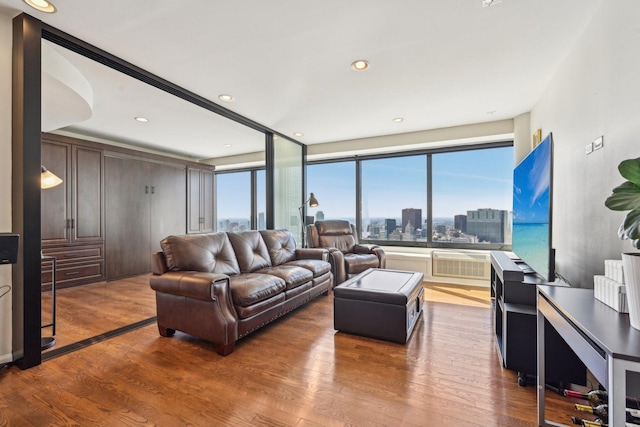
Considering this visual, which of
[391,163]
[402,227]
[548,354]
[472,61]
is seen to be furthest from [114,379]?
[391,163]

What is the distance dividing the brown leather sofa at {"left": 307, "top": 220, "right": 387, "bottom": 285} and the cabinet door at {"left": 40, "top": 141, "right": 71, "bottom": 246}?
11.8 ft

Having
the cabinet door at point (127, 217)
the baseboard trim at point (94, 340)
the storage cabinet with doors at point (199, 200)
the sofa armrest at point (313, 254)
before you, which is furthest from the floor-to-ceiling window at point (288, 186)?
the cabinet door at point (127, 217)

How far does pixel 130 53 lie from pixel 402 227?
4.53 metres

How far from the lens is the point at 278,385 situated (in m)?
1.82

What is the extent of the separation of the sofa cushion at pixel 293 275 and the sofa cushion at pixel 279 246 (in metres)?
0.44

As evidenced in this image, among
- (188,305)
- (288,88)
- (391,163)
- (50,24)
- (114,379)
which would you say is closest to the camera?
(114,379)

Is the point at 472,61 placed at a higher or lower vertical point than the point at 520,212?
higher

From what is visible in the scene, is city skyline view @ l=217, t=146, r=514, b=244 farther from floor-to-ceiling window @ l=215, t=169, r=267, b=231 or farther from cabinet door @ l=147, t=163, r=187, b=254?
cabinet door @ l=147, t=163, r=187, b=254

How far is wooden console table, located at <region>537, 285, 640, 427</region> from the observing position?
81cm

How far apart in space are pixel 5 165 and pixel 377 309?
294 cm

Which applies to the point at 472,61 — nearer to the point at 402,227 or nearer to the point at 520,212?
the point at 520,212

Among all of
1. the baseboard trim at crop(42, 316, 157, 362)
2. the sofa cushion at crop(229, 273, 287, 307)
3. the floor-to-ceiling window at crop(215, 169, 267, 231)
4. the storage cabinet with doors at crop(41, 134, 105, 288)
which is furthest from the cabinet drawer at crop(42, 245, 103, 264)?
the sofa cushion at crop(229, 273, 287, 307)

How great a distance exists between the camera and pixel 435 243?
502 cm

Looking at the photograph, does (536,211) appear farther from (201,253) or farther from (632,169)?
(201,253)
